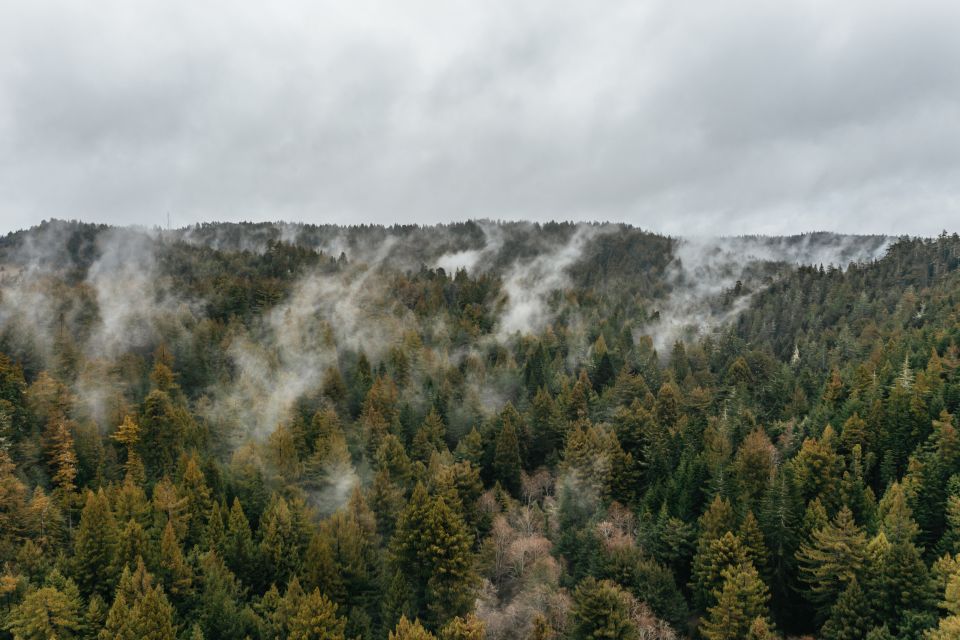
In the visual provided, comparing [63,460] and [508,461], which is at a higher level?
[63,460]

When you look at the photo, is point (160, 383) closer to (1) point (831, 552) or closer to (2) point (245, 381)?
(2) point (245, 381)

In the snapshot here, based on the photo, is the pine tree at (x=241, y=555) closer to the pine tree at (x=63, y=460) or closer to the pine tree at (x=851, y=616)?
the pine tree at (x=63, y=460)

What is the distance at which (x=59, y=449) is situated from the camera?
68.6 meters

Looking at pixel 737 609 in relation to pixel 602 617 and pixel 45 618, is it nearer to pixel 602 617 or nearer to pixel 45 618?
pixel 602 617

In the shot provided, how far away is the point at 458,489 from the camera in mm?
67625

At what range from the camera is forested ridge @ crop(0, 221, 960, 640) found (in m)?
48.3

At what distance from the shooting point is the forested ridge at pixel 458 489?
48.3 m

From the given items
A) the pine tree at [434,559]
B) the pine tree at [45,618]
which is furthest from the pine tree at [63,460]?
the pine tree at [434,559]

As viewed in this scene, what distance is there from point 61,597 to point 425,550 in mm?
27901

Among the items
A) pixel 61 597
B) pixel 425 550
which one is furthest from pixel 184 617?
pixel 425 550

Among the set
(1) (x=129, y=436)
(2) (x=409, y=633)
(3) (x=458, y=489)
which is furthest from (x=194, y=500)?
(2) (x=409, y=633)

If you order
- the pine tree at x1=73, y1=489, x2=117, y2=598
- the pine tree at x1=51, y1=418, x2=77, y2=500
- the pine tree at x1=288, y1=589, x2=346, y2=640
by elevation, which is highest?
the pine tree at x1=51, y1=418, x2=77, y2=500

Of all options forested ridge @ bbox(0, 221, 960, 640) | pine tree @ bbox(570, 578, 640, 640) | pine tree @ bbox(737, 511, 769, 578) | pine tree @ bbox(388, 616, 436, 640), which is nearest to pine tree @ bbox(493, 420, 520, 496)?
forested ridge @ bbox(0, 221, 960, 640)

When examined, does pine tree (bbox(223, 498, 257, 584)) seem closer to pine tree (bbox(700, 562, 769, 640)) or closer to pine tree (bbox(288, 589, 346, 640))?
pine tree (bbox(288, 589, 346, 640))
